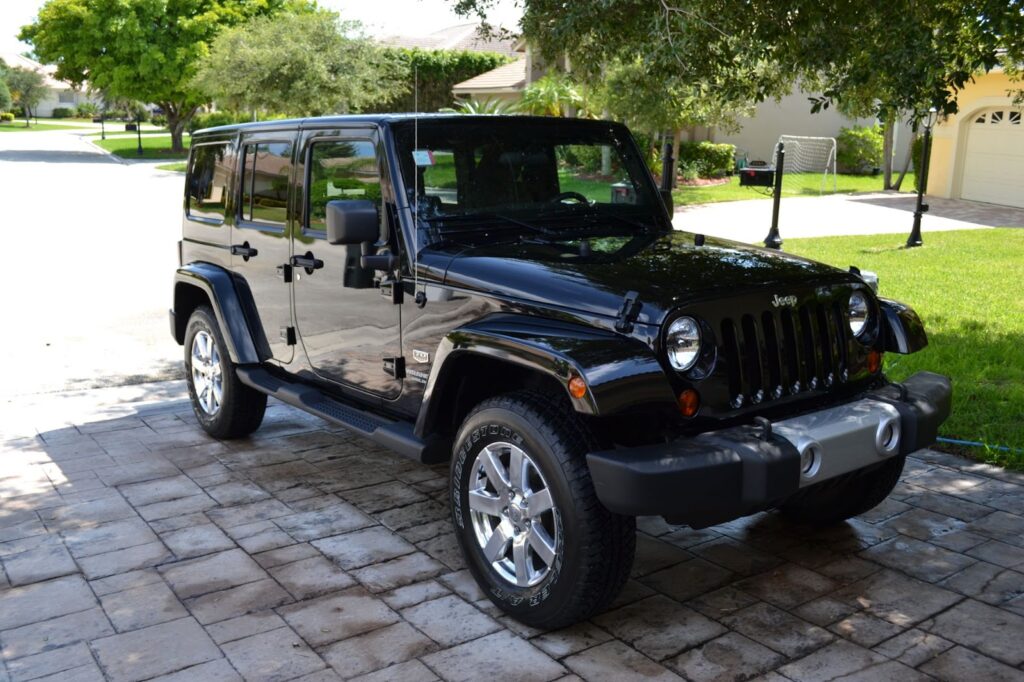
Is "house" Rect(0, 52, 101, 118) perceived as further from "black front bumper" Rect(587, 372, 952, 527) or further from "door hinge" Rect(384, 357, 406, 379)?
"black front bumper" Rect(587, 372, 952, 527)

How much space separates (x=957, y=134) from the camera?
85.9 feet

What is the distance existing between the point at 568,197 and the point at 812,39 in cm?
378

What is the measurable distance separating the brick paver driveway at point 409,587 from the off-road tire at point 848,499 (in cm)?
9

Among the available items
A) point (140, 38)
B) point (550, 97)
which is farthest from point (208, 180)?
point (140, 38)

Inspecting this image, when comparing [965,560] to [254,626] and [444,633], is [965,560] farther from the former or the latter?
[254,626]

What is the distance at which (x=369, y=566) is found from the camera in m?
4.67

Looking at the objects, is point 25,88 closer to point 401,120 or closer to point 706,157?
point 706,157

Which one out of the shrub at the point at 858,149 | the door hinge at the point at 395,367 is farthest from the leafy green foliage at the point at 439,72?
the door hinge at the point at 395,367

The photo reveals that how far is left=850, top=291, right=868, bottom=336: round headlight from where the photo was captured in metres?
4.50

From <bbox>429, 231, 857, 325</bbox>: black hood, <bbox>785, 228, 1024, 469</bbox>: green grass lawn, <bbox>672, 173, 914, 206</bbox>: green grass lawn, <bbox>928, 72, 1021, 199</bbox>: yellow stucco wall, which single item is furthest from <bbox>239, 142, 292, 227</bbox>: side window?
<bbox>928, 72, 1021, 199</bbox>: yellow stucco wall

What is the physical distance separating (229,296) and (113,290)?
259 inches

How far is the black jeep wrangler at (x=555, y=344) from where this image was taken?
373 centimetres

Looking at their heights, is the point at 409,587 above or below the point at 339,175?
below

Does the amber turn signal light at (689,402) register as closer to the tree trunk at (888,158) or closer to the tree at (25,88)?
the tree trunk at (888,158)
